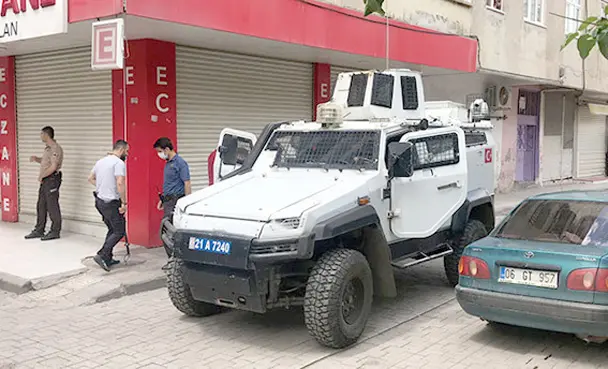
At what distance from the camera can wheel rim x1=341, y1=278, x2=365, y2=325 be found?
5.29m

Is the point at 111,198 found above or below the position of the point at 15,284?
above

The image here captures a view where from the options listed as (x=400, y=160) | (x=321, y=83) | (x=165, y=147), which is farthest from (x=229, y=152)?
(x=321, y=83)

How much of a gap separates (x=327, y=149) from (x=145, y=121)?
3719 millimetres

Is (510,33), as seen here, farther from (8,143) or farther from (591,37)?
(591,37)

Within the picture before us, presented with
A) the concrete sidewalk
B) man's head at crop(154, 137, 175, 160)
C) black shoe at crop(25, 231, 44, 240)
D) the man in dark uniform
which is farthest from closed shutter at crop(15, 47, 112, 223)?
man's head at crop(154, 137, 175, 160)

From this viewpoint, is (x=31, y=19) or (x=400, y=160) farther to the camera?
(x=31, y=19)

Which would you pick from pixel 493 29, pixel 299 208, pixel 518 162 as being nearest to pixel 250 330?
pixel 299 208

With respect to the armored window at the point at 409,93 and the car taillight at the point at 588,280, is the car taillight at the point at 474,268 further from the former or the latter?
the armored window at the point at 409,93

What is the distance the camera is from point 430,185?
6598 millimetres

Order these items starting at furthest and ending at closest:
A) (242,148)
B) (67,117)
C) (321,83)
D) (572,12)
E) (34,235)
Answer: (572,12)
(321,83)
(67,117)
(34,235)
(242,148)

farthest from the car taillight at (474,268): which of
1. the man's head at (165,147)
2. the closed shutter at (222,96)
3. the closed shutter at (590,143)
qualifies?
the closed shutter at (590,143)

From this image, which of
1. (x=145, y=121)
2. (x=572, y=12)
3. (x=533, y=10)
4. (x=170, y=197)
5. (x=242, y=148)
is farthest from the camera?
(x=572, y=12)

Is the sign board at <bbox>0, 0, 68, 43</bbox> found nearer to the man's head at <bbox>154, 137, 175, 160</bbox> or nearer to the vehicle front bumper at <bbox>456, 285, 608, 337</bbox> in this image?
the man's head at <bbox>154, 137, 175, 160</bbox>

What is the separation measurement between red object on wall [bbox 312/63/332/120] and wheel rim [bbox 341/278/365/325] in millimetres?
7423
